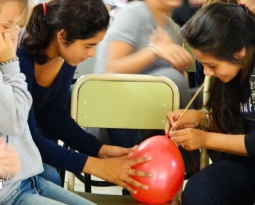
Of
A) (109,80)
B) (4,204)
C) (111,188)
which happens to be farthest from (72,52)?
(111,188)

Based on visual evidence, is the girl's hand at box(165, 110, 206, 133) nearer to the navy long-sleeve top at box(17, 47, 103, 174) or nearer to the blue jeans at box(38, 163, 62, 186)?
the navy long-sleeve top at box(17, 47, 103, 174)

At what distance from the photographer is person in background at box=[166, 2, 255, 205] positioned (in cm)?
131

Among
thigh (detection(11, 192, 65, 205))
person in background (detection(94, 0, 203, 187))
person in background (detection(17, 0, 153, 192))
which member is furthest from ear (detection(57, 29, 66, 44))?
thigh (detection(11, 192, 65, 205))

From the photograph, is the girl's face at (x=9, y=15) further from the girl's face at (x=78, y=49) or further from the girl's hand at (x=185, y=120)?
the girl's hand at (x=185, y=120)

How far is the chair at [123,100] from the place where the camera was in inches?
61.4

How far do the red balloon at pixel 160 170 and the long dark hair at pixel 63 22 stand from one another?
0.39 metres

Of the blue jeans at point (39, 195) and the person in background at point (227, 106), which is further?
the person in background at point (227, 106)

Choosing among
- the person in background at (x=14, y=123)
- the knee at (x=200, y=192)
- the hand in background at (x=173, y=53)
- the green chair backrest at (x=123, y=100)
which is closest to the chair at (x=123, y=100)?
the green chair backrest at (x=123, y=100)

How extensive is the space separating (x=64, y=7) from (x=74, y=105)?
402 millimetres

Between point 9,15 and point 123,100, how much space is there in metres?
0.60

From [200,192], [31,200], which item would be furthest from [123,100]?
[31,200]

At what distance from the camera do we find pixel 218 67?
1347 mm

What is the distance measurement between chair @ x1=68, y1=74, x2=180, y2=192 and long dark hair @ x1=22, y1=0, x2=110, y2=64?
0.26 metres

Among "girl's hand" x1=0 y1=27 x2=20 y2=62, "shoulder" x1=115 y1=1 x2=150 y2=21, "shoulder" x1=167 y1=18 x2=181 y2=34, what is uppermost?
"girl's hand" x1=0 y1=27 x2=20 y2=62
